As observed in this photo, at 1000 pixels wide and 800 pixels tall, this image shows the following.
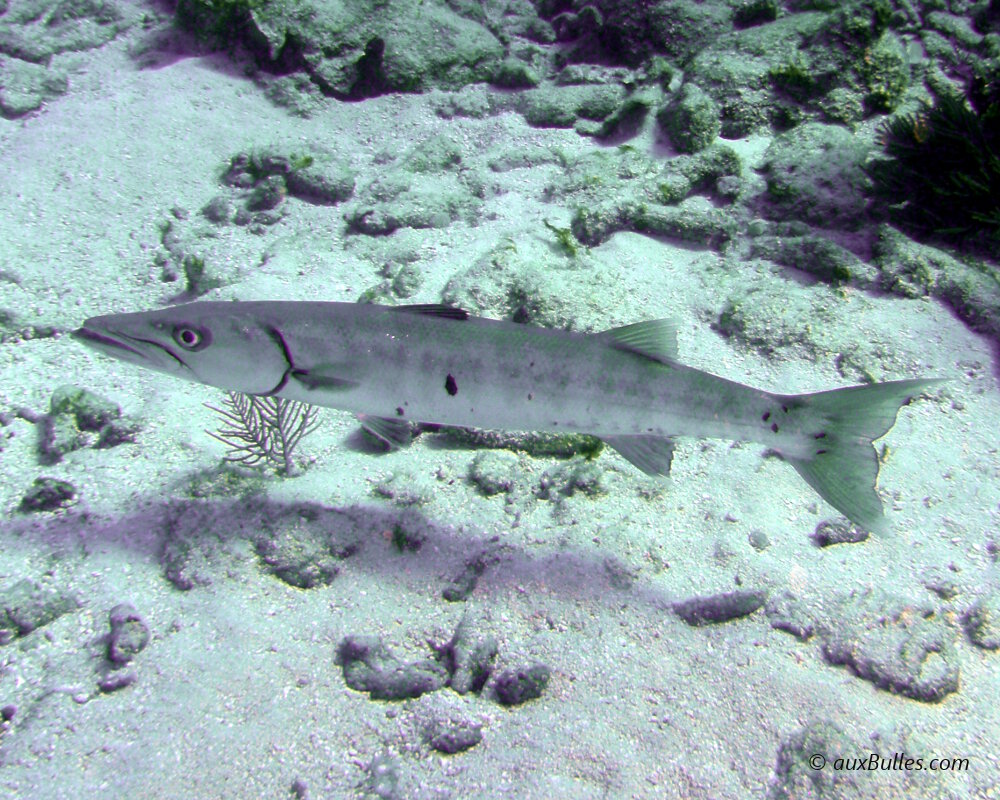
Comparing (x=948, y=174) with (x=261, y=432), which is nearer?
(x=261, y=432)

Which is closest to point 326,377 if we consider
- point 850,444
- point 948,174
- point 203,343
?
point 203,343

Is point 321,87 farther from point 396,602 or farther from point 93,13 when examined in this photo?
point 396,602

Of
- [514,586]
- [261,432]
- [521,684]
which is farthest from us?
[261,432]

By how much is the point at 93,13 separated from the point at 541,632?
39.9 feet

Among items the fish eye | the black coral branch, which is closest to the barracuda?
the fish eye

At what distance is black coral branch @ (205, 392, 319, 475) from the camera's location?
4.21m

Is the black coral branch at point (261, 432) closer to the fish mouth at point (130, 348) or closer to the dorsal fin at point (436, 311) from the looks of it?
the fish mouth at point (130, 348)

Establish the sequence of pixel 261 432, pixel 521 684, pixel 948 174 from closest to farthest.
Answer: pixel 521 684
pixel 261 432
pixel 948 174

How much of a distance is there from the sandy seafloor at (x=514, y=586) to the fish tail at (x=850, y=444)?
67 cm

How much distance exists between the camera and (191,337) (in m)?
3.06

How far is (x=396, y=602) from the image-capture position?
11.4 ft

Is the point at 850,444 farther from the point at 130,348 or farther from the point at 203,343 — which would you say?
the point at 130,348

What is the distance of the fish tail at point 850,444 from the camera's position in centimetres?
300

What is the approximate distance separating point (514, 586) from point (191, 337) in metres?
2.26
